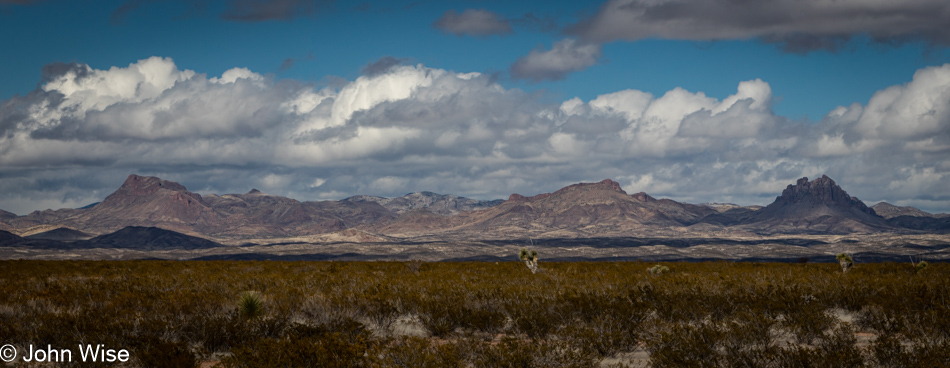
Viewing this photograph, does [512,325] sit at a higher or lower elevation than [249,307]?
lower

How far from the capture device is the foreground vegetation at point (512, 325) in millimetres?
13328

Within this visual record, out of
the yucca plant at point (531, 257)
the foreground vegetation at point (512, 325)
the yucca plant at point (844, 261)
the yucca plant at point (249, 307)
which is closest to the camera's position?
the foreground vegetation at point (512, 325)

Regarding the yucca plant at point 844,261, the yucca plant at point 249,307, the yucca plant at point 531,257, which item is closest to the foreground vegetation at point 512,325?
the yucca plant at point 249,307

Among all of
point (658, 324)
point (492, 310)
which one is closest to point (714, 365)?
point (658, 324)

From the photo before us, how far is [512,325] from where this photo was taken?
695 inches

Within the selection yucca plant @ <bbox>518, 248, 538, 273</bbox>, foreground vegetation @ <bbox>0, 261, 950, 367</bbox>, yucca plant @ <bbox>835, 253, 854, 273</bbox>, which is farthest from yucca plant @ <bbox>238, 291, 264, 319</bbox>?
yucca plant @ <bbox>835, 253, 854, 273</bbox>

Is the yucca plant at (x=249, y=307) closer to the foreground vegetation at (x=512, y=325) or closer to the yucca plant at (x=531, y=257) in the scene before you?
the foreground vegetation at (x=512, y=325)

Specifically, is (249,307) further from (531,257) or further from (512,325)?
(531,257)

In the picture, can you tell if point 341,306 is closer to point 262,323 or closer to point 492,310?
point 262,323

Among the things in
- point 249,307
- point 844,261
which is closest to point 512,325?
point 249,307

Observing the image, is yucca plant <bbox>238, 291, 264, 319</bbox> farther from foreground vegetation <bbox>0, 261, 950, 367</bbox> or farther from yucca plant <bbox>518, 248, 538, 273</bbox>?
yucca plant <bbox>518, 248, 538, 273</bbox>

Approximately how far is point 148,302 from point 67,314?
3.17 m

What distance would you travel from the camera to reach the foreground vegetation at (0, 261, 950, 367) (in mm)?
13328

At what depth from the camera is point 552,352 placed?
1370 cm
